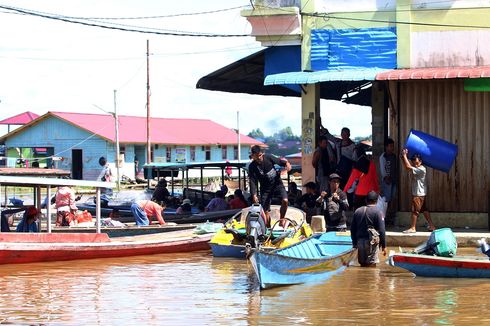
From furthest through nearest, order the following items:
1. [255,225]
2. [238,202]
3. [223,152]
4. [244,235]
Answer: [223,152]
[238,202]
[244,235]
[255,225]

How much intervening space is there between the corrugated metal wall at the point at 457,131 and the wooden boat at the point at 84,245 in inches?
195

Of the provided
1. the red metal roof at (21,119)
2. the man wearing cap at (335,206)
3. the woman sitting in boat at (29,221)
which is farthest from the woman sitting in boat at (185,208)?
the red metal roof at (21,119)

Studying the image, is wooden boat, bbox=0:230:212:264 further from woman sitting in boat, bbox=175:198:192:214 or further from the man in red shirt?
woman sitting in boat, bbox=175:198:192:214

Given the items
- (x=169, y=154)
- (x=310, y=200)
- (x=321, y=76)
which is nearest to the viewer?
(x=321, y=76)

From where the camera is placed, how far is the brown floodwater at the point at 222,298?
36.0ft

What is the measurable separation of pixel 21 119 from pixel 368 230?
59.1m

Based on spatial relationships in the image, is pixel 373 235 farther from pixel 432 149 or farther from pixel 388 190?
pixel 388 190

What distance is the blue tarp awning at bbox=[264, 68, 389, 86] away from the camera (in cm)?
1786

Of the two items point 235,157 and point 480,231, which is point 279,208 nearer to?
point 480,231

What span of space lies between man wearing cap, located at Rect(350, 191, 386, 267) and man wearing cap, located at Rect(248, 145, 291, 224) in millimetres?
2678

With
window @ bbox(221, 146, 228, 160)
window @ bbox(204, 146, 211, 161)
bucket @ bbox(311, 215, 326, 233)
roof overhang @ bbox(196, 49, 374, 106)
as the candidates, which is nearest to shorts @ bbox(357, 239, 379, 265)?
bucket @ bbox(311, 215, 326, 233)

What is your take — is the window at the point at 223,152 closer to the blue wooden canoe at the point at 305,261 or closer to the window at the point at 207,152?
the window at the point at 207,152

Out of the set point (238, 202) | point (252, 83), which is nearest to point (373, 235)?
point (238, 202)

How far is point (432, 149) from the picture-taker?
56.6 ft
